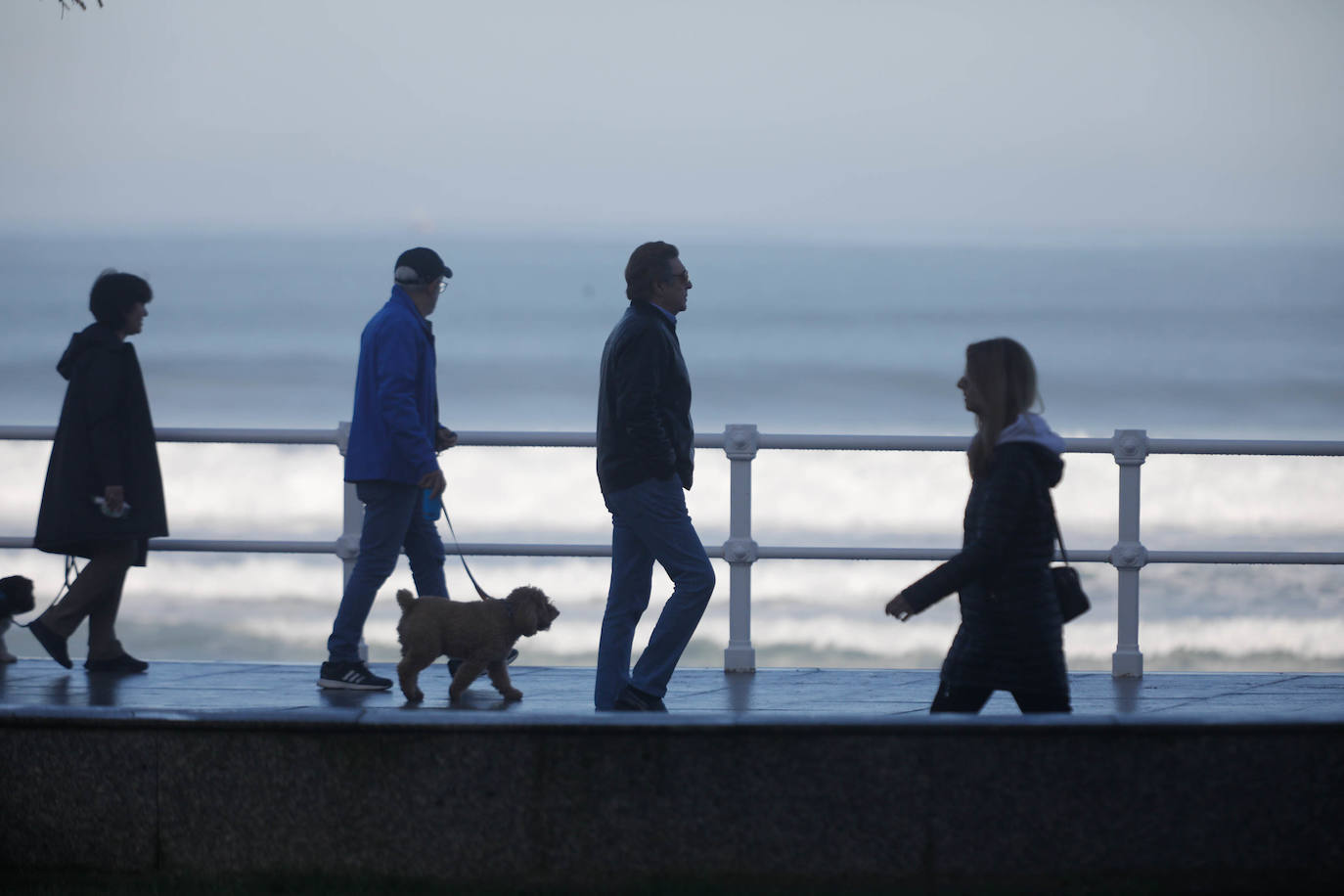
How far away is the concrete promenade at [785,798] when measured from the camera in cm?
450

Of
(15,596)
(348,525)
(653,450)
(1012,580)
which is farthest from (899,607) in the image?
(15,596)

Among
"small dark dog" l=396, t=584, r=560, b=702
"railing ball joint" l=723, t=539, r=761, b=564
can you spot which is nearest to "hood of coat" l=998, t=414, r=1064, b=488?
"small dark dog" l=396, t=584, r=560, b=702

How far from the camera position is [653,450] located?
19.7ft

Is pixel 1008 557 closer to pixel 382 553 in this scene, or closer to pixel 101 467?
pixel 382 553

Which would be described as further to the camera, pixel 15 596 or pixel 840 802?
pixel 15 596

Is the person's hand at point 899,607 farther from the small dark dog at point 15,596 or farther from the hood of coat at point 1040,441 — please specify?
the small dark dog at point 15,596

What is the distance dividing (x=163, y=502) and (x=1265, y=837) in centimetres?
527

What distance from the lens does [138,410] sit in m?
7.73

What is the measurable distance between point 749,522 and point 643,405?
2.19m

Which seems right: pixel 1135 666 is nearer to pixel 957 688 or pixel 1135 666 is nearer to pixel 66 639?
pixel 957 688

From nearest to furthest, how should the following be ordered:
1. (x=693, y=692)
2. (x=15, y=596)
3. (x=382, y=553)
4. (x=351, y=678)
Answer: (x=382, y=553)
(x=351, y=678)
(x=693, y=692)
(x=15, y=596)

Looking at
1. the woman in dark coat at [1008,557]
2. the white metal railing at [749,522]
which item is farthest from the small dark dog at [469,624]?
the woman in dark coat at [1008,557]

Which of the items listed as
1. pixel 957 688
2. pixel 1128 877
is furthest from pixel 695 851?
pixel 1128 877

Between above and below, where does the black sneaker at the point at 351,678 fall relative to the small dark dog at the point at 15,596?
below
